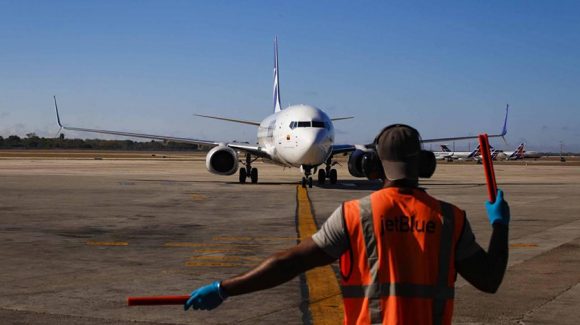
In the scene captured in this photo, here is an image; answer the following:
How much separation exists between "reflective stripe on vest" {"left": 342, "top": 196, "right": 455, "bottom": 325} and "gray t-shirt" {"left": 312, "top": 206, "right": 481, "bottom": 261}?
0.24 feet

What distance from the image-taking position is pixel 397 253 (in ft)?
9.35

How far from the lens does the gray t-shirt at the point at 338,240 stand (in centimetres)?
291

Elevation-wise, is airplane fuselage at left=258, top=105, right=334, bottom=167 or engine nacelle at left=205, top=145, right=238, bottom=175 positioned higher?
airplane fuselage at left=258, top=105, right=334, bottom=167

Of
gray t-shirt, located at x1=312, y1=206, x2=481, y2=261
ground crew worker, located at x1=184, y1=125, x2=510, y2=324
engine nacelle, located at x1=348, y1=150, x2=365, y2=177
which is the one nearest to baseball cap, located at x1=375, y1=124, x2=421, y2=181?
ground crew worker, located at x1=184, y1=125, x2=510, y2=324

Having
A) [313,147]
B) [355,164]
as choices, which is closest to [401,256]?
[313,147]

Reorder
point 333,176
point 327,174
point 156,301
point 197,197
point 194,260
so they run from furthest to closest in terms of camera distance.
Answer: point 327,174, point 333,176, point 197,197, point 194,260, point 156,301

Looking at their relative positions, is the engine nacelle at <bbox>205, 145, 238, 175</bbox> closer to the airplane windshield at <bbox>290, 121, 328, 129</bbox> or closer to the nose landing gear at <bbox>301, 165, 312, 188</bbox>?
the nose landing gear at <bbox>301, 165, 312, 188</bbox>

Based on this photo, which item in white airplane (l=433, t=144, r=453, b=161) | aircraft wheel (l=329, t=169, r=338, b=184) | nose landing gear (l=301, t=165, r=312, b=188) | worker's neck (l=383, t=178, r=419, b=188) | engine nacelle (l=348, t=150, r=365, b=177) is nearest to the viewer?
worker's neck (l=383, t=178, r=419, b=188)

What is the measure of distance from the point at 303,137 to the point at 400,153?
23455 millimetres

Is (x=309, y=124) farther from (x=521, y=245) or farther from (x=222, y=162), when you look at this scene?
(x=521, y=245)

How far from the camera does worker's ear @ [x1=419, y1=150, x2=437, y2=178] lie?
316 cm

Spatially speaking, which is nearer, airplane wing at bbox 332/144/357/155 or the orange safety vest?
the orange safety vest

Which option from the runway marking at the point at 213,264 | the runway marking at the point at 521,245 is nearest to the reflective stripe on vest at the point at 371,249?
the runway marking at the point at 213,264

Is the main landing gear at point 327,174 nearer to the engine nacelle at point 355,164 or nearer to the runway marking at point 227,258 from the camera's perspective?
the engine nacelle at point 355,164
